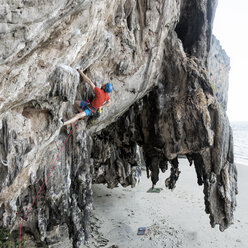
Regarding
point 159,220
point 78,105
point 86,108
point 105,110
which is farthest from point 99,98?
point 159,220

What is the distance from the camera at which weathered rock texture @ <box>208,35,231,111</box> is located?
38.3 meters

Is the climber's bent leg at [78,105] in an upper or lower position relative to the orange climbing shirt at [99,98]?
lower

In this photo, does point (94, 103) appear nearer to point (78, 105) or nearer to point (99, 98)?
point (99, 98)

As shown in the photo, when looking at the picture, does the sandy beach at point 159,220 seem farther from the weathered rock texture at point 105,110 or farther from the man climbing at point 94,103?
the man climbing at point 94,103

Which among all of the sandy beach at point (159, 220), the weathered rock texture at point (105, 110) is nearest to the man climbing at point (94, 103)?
the weathered rock texture at point (105, 110)

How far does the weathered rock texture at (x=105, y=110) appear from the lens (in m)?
4.85

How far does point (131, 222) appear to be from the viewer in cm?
1617

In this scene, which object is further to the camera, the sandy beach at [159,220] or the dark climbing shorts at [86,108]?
the sandy beach at [159,220]

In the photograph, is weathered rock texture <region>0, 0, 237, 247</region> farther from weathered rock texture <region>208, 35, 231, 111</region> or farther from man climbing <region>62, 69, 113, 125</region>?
weathered rock texture <region>208, 35, 231, 111</region>

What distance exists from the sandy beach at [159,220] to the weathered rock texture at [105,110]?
2726 mm

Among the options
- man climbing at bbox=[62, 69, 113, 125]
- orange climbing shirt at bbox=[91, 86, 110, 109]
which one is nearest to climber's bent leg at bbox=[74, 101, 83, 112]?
man climbing at bbox=[62, 69, 113, 125]

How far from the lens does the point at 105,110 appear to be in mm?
9992

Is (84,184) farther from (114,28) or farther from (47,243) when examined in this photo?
(114,28)

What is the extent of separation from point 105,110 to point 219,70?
123 ft
